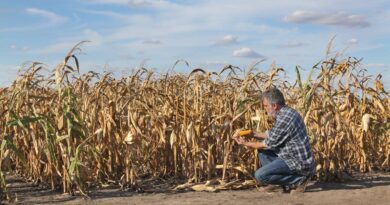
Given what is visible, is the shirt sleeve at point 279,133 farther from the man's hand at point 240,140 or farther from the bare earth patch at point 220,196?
the bare earth patch at point 220,196

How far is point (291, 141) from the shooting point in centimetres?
703

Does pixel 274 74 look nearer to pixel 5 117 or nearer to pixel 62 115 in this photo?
pixel 62 115

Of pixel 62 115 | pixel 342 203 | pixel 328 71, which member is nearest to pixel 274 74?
pixel 328 71

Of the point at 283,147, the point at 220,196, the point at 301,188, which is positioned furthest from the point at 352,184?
the point at 220,196

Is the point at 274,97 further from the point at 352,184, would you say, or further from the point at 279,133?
the point at 352,184

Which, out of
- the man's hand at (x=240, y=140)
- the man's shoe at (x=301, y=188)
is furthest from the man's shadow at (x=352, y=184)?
the man's hand at (x=240, y=140)

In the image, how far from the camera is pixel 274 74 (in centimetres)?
807

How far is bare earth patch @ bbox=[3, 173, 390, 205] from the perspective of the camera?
674 centimetres

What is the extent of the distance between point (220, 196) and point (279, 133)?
102 centimetres

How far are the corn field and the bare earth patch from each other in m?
0.20

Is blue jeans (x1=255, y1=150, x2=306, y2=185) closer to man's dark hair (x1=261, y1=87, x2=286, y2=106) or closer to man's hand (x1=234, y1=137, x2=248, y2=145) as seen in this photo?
man's hand (x1=234, y1=137, x2=248, y2=145)

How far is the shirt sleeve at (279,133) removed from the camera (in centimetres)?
691

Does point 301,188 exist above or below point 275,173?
below

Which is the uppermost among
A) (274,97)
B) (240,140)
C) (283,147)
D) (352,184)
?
(274,97)
